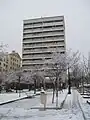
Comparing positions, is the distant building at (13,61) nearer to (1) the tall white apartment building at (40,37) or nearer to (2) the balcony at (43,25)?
(1) the tall white apartment building at (40,37)

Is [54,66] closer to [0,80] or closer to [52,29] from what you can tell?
[0,80]

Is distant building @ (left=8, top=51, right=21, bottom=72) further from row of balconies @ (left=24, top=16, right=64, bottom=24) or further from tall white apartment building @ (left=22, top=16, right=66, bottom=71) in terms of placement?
row of balconies @ (left=24, top=16, right=64, bottom=24)

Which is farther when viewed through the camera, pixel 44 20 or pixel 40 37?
pixel 44 20

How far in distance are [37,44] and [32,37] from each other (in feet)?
17.5

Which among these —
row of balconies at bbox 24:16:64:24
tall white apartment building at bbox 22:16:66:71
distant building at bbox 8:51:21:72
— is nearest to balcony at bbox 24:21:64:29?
tall white apartment building at bbox 22:16:66:71

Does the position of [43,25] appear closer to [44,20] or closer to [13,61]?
[44,20]

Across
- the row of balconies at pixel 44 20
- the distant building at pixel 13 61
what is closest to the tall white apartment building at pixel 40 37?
the row of balconies at pixel 44 20

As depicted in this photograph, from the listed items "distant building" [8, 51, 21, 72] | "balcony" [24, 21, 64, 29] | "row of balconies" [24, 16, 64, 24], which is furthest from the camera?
"row of balconies" [24, 16, 64, 24]

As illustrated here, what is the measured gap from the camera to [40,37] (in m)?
119

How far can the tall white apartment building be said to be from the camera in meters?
114

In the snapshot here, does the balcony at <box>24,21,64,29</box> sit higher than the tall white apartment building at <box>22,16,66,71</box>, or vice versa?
the balcony at <box>24,21,64,29</box>

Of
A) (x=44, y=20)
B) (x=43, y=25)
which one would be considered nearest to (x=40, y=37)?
(x=43, y=25)

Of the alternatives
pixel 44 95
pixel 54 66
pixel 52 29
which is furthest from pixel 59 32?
pixel 44 95

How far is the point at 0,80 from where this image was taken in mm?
50844
